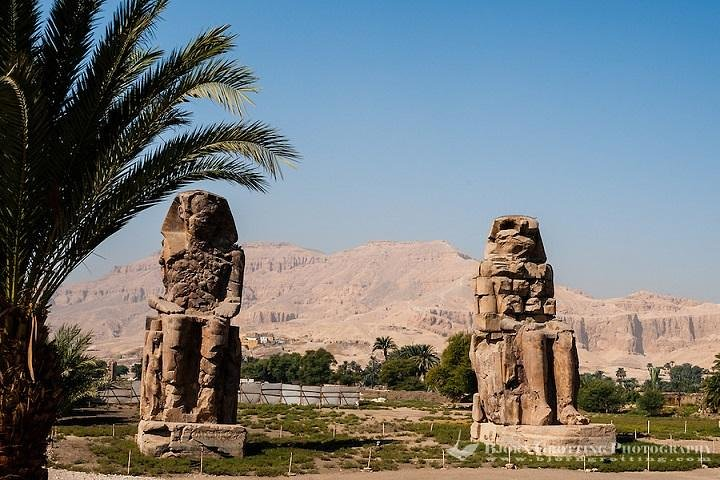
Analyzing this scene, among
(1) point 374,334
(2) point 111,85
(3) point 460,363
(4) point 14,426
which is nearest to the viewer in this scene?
(4) point 14,426

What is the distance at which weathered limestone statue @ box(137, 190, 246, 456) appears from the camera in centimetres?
1309

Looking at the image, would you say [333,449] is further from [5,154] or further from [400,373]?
[400,373]

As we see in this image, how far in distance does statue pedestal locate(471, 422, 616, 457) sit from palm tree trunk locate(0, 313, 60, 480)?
9.33 meters

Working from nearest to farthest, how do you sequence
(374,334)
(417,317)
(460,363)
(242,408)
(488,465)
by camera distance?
1. (488,465)
2. (242,408)
3. (460,363)
4. (374,334)
5. (417,317)

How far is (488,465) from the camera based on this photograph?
13.4 meters

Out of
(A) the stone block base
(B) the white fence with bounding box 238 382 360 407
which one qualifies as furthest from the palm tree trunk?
(B) the white fence with bounding box 238 382 360 407

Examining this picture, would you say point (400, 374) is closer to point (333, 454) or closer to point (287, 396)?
point (287, 396)

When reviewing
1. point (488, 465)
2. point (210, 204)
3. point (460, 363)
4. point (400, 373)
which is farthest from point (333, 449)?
point (400, 373)

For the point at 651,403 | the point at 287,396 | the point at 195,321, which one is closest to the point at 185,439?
the point at 195,321

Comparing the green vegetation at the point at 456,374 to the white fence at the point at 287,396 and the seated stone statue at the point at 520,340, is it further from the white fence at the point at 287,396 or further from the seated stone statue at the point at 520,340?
the seated stone statue at the point at 520,340

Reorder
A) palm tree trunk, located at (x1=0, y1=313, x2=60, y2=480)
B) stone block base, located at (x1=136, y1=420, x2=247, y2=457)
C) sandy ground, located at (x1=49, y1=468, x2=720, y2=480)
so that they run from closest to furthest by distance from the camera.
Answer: palm tree trunk, located at (x1=0, y1=313, x2=60, y2=480) → sandy ground, located at (x1=49, y1=468, x2=720, y2=480) → stone block base, located at (x1=136, y1=420, x2=247, y2=457)

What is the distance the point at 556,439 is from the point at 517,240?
3.99m

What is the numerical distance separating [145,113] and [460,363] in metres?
31.4

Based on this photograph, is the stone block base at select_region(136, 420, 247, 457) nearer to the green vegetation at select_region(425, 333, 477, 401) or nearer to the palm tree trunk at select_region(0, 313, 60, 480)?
the palm tree trunk at select_region(0, 313, 60, 480)
